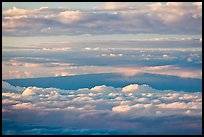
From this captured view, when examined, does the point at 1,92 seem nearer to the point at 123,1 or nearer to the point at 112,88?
the point at 112,88

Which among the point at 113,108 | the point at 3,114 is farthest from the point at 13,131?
the point at 113,108

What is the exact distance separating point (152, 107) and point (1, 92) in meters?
1.55

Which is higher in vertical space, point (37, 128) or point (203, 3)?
point (203, 3)

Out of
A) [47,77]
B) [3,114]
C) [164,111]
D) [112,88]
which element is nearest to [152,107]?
[164,111]

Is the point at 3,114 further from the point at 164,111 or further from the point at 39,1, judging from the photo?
the point at 164,111

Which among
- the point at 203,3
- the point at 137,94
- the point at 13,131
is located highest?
the point at 203,3

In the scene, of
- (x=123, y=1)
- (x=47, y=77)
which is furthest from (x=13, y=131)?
(x=123, y=1)

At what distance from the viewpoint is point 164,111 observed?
522cm

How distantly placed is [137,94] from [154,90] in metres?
0.18

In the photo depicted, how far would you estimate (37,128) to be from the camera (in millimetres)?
5223

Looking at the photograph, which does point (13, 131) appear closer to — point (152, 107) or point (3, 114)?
point (3, 114)

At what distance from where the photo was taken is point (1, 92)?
17.1 feet

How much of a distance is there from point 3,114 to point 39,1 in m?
1.22

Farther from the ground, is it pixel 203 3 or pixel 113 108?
pixel 203 3
